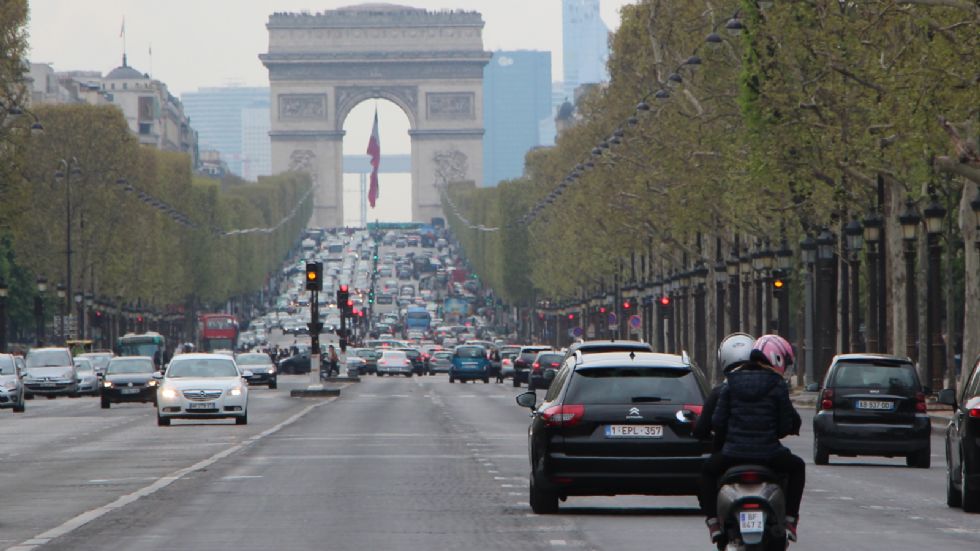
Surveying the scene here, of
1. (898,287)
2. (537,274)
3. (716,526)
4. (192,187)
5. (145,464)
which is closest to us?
(716,526)

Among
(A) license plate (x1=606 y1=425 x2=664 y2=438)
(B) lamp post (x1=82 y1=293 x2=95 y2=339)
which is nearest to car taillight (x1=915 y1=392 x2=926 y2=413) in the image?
(A) license plate (x1=606 y1=425 x2=664 y2=438)

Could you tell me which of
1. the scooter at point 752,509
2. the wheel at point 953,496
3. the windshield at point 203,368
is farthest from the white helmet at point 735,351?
the windshield at point 203,368

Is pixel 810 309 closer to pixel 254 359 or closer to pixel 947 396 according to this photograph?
pixel 254 359

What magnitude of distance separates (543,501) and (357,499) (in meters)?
2.84

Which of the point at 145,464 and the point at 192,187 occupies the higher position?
the point at 192,187

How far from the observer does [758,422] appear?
14.2 metres

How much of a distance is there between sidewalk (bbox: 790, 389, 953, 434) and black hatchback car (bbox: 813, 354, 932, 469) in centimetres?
376

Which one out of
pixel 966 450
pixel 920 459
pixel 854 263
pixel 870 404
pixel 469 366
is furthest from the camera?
pixel 469 366

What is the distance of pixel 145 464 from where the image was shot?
31.6 m

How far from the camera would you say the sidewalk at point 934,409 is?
44316mm

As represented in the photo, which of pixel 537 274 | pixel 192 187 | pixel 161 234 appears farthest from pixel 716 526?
pixel 192 187

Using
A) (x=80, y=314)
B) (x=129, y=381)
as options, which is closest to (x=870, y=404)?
(x=129, y=381)

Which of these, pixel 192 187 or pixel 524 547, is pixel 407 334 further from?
pixel 524 547

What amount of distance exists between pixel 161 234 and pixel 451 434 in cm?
8658
